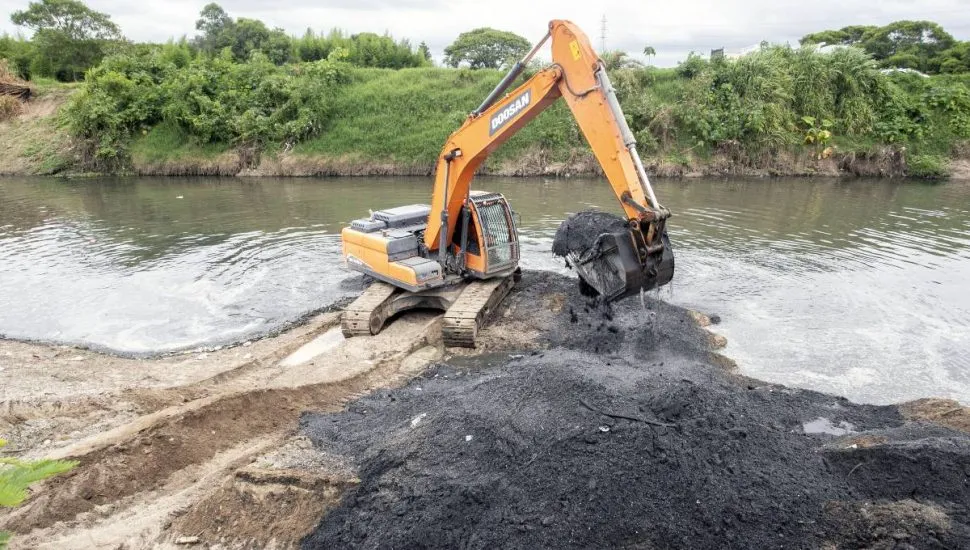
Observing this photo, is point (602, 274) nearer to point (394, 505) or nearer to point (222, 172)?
point (394, 505)

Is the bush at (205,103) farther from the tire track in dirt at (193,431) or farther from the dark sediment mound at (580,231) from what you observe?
the tire track in dirt at (193,431)

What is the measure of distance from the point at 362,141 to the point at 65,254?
1589 cm

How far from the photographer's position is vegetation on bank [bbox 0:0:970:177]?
25.6 meters

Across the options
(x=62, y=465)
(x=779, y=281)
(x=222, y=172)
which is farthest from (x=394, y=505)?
(x=222, y=172)

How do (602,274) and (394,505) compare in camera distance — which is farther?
(602,274)

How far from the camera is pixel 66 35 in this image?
3709 cm

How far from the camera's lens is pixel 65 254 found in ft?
45.7

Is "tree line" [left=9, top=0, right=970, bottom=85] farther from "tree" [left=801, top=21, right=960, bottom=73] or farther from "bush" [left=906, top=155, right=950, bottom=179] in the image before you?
"bush" [left=906, top=155, right=950, bottom=179]

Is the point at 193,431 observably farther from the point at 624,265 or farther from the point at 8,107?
the point at 8,107

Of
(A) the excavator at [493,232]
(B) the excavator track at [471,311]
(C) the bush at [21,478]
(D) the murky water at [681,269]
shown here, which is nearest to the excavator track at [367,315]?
(A) the excavator at [493,232]

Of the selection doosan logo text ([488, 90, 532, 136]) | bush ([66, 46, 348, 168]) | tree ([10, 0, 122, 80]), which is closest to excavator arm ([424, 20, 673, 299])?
doosan logo text ([488, 90, 532, 136])

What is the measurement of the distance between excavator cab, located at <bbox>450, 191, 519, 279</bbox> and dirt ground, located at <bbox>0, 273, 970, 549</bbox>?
793mm

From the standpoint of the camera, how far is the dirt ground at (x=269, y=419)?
4.75 metres

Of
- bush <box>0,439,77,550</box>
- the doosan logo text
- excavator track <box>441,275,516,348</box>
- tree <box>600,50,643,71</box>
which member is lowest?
excavator track <box>441,275,516,348</box>
